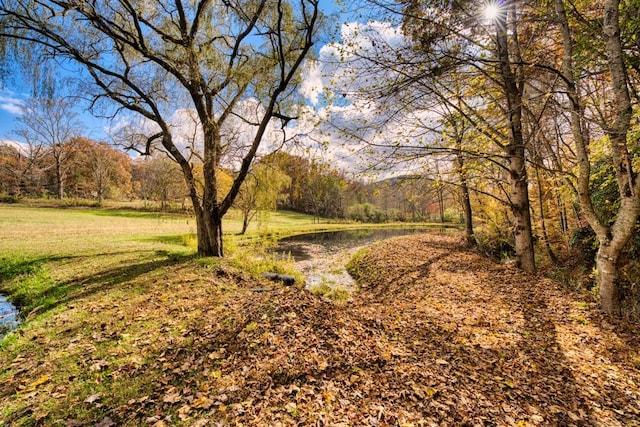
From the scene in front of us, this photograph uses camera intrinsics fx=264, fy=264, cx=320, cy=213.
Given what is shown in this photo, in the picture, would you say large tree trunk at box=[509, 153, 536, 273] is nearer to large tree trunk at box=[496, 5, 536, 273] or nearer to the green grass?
large tree trunk at box=[496, 5, 536, 273]

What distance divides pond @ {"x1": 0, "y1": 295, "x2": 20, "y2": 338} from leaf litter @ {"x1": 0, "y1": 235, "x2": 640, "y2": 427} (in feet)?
4.04

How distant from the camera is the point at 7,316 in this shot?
6.04 m

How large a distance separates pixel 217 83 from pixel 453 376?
34.8ft

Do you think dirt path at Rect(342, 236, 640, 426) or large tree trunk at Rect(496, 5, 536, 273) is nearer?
dirt path at Rect(342, 236, 640, 426)

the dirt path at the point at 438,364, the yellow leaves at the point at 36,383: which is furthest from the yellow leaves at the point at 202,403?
the yellow leaves at the point at 36,383

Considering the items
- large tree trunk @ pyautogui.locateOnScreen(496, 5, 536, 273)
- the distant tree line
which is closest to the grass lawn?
large tree trunk @ pyautogui.locateOnScreen(496, 5, 536, 273)

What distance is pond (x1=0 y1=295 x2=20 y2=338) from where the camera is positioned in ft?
18.0

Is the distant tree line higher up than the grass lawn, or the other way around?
the distant tree line

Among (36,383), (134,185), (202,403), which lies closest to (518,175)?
(202,403)

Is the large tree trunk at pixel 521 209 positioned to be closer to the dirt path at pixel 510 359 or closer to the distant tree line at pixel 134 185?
the dirt path at pixel 510 359

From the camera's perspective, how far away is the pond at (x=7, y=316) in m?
5.48

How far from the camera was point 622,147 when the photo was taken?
4.04m

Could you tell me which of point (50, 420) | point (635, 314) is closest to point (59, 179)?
point (50, 420)

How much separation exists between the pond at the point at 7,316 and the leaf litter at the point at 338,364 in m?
1.23
